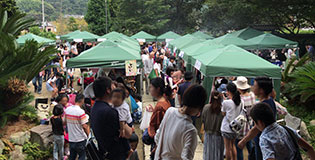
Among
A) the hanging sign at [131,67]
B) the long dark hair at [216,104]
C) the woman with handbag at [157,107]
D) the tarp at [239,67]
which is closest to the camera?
the woman with handbag at [157,107]

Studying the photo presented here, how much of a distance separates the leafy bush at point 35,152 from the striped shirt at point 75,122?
1.74m

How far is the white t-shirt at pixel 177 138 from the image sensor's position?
3.40m

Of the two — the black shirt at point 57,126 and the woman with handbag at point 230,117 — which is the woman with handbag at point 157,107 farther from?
the black shirt at point 57,126

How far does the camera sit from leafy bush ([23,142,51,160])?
7.54m

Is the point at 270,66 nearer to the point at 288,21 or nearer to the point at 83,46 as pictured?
the point at 83,46

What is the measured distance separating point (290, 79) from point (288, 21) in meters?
21.4

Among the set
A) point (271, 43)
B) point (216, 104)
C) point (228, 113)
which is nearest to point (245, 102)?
point (228, 113)

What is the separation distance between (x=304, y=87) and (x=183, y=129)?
830 centimetres

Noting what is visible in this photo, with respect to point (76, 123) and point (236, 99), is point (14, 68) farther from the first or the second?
point (236, 99)

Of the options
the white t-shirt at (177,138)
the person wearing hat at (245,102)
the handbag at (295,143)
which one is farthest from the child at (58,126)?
the handbag at (295,143)

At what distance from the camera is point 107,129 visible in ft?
13.7

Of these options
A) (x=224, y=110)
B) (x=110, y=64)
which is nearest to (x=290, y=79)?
(x=110, y=64)

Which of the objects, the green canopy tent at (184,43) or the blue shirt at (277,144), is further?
the green canopy tent at (184,43)

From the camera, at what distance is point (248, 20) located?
34875mm
